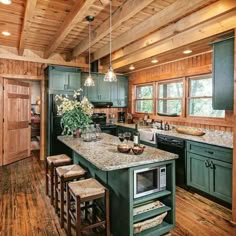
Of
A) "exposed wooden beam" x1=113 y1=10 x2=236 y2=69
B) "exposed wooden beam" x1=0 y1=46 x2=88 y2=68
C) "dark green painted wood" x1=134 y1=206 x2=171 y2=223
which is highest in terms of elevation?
"exposed wooden beam" x1=0 y1=46 x2=88 y2=68

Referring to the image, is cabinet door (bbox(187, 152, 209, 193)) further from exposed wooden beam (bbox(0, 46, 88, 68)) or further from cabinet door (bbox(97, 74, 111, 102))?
exposed wooden beam (bbox(0, 46, 88, 68))

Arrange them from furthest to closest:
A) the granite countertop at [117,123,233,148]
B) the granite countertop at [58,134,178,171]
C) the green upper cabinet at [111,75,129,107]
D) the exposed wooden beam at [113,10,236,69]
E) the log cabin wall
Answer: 1. the green upper cabinet at [111,75,129,107]
2. the log cabin wall
3. the granite countertop at [117,123,233,148]
4. the exposed wooden beam at [113,10,236,69]
5. the granite countertop at [58,134,178,171]

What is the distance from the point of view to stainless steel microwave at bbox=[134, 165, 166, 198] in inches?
85.8

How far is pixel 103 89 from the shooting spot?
6008 millimetres

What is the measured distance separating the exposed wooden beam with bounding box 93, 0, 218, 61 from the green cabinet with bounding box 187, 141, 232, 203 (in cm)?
190

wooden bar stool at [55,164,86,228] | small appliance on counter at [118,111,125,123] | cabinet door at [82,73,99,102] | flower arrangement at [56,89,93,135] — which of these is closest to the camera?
wooden bar stool at [55,164,86,228]

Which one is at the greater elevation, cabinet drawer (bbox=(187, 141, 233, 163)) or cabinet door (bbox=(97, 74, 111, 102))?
cabinet door (bbox=(97, 74, 111, 102))

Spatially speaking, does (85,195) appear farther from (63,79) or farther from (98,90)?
(98,90)

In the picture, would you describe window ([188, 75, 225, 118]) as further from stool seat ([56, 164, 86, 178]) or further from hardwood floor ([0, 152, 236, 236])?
stool seat ([56, 164, 86, 178])

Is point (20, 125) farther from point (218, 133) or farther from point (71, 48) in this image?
point (218, 133)

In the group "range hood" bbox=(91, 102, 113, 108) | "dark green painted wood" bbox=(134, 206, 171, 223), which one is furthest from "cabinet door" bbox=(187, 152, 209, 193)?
"range hood" bbox=(91, 102, 113, 108)

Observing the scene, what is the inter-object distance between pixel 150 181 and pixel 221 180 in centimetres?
132

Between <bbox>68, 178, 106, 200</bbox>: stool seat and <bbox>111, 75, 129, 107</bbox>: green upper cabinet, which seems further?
<bbox>111, 75, 129, 107</bbox>: green upper cabinet

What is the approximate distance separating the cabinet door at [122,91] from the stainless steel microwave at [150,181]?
4199 millimetres
